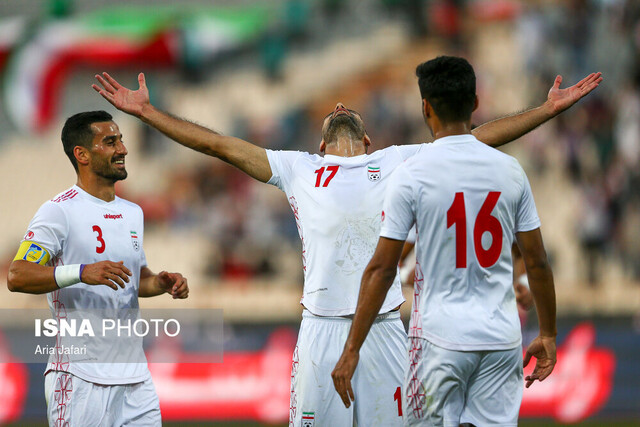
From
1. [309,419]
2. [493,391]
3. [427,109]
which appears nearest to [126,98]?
[427,109]

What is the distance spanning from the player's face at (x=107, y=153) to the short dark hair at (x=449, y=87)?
2172 mm

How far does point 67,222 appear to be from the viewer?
5148 millimetres

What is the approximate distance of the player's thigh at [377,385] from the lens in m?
4.86

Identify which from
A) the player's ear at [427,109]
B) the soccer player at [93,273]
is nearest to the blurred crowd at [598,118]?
the soccer player at [93,273]

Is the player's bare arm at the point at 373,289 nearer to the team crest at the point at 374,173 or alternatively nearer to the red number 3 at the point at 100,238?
the team crest at the point at 374,173

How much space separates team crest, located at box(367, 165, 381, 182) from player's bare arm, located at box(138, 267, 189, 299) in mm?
1226

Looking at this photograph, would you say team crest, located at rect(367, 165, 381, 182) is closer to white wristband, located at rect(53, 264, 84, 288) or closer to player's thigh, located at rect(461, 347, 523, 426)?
player's thigh, located at rect(461, 347, 523, 426)

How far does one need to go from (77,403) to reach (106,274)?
79 cm

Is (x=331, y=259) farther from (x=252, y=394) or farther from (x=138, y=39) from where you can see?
(x=138, y=39)

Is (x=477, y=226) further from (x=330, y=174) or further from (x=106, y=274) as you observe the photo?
(x=106, y=274)

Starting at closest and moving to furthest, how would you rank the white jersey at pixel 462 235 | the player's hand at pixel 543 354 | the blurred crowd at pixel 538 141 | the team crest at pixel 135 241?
the white jersey at pixel 462 235
the player's hand at pixel 543 354
the team crest at pixel 135 241
the blurred crowd at pixel 538 141

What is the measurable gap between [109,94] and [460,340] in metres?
2.48

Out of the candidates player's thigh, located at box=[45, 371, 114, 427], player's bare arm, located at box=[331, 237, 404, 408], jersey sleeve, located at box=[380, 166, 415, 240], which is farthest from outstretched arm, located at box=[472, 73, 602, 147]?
player's thigh, located at box=[45, 371, 114, 427]

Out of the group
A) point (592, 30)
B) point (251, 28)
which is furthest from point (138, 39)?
point (592, 30)
